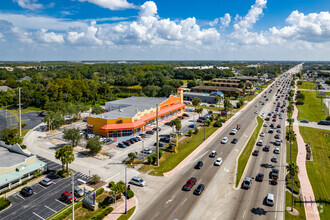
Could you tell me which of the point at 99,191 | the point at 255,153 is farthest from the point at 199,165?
the point at 99,191

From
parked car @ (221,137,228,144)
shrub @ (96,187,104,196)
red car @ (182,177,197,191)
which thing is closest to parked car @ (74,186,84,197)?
shrub @ (96,187,104,196)

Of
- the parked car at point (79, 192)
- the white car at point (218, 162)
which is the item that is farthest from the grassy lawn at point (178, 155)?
the parked car at point (79, 192)

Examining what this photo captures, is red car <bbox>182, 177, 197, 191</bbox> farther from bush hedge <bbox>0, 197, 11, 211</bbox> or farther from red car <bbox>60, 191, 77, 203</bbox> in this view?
bush hedge <bbox>0, 197, 11, 211</bbox>

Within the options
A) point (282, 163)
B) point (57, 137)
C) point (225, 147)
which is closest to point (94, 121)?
point (57, 137)

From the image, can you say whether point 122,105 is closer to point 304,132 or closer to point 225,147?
point 225,147

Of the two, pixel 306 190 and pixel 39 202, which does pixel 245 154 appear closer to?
pixel 306 190

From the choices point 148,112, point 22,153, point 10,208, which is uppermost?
point 148,112

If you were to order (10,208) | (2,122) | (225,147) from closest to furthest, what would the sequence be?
1. (10,208)
2. (225,147)
3. (2,122)

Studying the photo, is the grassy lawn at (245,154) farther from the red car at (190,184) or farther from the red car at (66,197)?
the red car at (66,197)
